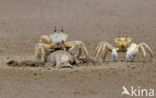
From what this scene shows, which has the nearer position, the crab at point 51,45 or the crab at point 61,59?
the crab at point 61,59

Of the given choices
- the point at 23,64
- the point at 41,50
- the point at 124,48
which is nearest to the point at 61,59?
the point at 41,50

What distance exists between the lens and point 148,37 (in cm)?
2005

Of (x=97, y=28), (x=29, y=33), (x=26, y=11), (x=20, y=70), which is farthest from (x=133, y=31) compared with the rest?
(x=20, y=70)

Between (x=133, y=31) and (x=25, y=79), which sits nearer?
(x=25, y=79)

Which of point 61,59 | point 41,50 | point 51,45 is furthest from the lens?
point 51,45

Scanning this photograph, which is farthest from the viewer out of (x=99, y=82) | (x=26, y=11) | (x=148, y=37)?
(x=26, y=11)

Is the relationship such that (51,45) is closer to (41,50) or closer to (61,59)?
(41,50)

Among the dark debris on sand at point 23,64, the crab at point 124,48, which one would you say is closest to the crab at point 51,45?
the dark debris on sand at point 23,64

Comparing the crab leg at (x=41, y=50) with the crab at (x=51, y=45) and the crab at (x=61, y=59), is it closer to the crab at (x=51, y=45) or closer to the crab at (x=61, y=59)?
the crab at (x=51, y=45)

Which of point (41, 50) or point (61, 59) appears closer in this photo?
point (61, 59)

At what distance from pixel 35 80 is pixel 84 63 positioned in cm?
224

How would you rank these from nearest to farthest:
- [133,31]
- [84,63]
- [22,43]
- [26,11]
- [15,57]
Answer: [84,63]
[15,57]
[22,43]
[133,31]
[26,11]

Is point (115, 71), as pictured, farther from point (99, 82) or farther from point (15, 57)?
point (15, 57)

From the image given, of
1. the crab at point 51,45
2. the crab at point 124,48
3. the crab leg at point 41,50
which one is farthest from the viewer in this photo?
the crab at point 124,48
